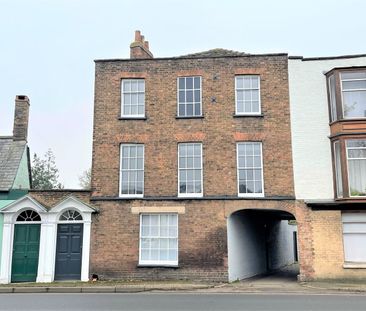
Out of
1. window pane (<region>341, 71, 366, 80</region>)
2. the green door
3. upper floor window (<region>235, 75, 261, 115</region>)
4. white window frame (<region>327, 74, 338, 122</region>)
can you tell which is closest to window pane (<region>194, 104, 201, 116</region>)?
upper floor window (<region>235, 75, 261, 115</region>)

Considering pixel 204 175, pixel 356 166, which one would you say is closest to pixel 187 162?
pixel 204 175

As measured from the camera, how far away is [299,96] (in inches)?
760

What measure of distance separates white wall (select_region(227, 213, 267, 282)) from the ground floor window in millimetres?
4809

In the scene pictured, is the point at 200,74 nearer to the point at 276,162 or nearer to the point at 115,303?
the point at 276,162

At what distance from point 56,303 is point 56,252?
702 centimetres

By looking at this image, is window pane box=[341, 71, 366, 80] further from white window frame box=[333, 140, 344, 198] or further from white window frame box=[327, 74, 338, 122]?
white window frame box=[333, 140, 344, 198]

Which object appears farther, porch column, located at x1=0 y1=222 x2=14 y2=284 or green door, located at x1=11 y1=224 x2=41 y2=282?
green door, located at x1=11 y1=224 x2=41 y2=282

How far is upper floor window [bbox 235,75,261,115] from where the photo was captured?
64.4 feet

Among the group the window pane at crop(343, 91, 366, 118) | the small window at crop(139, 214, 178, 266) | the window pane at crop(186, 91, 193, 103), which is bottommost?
the small window at crop(139, 214, 178, 266)

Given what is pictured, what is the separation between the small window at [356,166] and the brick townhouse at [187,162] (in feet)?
8.04

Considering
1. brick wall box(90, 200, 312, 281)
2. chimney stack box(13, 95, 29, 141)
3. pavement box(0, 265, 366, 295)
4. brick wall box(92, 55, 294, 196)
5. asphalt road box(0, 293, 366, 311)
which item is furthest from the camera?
chimney stack box(13, 95, 29, 141)

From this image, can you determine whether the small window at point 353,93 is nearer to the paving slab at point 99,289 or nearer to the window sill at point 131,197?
the window sill at point 131,197

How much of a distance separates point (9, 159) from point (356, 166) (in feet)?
54.9

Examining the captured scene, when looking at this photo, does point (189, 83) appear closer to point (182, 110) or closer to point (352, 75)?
point (182, 110)
